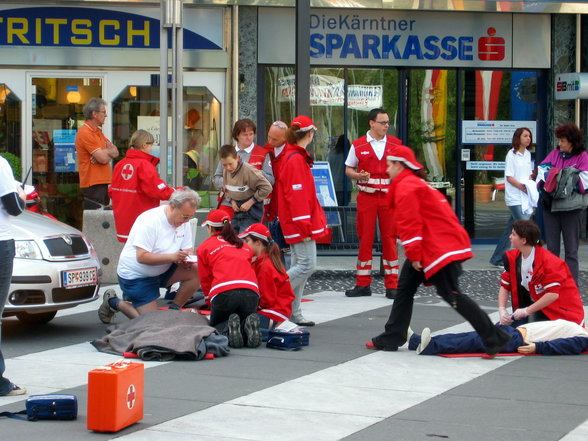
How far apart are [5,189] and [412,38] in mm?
10748

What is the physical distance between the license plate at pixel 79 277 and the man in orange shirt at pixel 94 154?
3760 millimetres

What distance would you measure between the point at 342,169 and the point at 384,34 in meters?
2.09

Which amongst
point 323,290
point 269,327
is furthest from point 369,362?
point 323,290

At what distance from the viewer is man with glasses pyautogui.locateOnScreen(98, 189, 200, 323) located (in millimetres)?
8883

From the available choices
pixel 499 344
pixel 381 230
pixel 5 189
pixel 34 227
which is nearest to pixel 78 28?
pixel 381 230

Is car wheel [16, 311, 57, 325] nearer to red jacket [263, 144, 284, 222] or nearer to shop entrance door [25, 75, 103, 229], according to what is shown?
red jacket [263, 144, 284, 222]

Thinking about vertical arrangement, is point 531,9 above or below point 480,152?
above

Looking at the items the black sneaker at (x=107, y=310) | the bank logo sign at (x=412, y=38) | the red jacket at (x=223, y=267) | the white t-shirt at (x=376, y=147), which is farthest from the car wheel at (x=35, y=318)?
the bank logo sign at (x=412, y=38)

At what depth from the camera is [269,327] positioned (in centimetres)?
884

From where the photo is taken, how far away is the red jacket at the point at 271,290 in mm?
8828

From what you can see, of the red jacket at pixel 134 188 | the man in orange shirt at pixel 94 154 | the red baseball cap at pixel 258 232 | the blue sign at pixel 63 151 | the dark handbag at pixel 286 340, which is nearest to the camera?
the dark handbag at pixel 286 340

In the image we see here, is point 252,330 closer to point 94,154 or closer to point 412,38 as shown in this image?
point 94,154

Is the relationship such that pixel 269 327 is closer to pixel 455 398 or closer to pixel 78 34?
pixel 455 398

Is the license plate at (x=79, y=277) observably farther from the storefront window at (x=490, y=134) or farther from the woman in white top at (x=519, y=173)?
the storefront window at (x=490, y=134)
